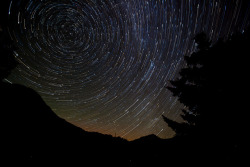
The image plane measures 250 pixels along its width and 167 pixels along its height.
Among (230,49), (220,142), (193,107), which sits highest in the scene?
(230,49)

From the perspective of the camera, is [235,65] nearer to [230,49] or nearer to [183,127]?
[230,49]

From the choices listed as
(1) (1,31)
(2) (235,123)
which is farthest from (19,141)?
(2) (235,123)

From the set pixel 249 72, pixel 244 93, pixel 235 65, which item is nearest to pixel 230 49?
pixel 235 65

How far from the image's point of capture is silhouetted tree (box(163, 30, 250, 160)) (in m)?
3.72

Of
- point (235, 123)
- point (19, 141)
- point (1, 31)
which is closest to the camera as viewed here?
point (235, 123)

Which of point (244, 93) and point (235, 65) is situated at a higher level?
point (235, 65)

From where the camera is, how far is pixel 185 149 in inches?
177

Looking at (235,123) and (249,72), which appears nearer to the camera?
(235,123)

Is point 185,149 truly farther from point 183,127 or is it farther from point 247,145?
point 247,145

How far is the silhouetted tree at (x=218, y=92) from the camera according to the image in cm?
372

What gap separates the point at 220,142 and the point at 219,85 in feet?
7.46

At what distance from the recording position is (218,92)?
4.15 m

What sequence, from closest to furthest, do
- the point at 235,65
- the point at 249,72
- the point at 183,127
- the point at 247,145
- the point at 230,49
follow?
the point at 247,145 → the point at 249,72 → the point at 235,65 → the point at 230,49 → the point at 183,127

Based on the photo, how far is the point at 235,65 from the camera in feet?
13.6
